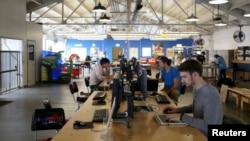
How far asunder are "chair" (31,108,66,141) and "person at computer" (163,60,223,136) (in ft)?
3.96

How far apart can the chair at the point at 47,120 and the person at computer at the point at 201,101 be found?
121 cm

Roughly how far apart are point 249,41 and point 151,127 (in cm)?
1488

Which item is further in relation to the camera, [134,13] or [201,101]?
[134,13]

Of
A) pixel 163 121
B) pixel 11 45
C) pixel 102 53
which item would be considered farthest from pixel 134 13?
pixel 163 121

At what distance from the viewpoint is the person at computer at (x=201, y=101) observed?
238cm

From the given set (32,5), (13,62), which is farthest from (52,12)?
(13,62)

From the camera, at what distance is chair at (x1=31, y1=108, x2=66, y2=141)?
10.4 feet

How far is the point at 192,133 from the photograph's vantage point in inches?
93.6

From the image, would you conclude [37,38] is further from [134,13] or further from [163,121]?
[163,121]

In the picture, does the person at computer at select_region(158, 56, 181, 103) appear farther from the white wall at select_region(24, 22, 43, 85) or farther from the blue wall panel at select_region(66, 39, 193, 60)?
the blue wall panel at select_region(66, 39, 193, 60)

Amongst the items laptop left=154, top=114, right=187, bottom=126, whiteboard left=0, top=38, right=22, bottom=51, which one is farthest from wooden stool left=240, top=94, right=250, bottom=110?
whiteboard left=0, top=38, right=22, bottom=51

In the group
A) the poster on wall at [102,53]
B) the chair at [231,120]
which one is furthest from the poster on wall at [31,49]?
the poster on wall at [102,53]

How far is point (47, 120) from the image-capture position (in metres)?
3.19

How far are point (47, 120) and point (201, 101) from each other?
1641 millimetres
